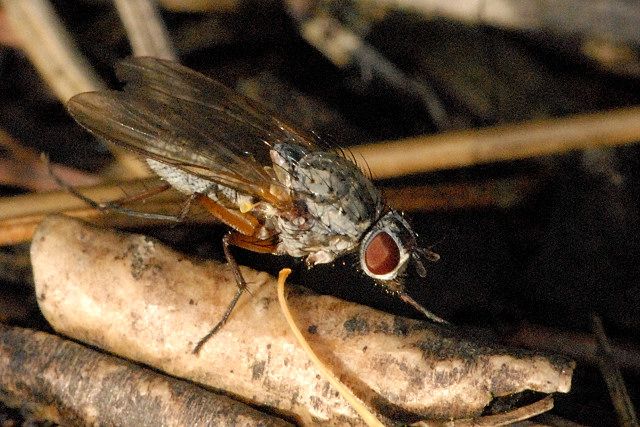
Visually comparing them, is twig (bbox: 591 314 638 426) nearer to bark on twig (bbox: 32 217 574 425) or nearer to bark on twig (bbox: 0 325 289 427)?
bark on twig (bbox: 32 217 574 425)

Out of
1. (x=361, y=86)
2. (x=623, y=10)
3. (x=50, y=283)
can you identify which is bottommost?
(x=50, y=283)

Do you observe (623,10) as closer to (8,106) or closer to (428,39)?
(428,39)

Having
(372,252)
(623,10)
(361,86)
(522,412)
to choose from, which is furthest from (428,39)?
(522,412)

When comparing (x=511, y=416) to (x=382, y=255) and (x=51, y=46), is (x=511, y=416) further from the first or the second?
(x=51, y=46)

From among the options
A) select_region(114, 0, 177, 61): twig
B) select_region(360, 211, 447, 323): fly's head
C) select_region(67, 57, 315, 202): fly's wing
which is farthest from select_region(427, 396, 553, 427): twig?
select_region(114, 0, 177, 61): twig

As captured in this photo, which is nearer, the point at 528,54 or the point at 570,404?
the point at 570,404

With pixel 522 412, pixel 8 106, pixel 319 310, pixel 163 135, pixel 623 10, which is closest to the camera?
pixel 522 412

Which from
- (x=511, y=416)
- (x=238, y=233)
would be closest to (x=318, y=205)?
(x=238, y=233)
